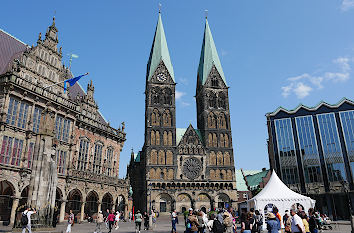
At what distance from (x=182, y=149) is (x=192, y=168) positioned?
424 cm

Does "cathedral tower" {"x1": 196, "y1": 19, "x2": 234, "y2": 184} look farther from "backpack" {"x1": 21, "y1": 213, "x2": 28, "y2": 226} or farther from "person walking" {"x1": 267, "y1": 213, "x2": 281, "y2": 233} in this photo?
"person walking" {"x1": 267, "y1": 213, "x2": 281, "y2": 233}

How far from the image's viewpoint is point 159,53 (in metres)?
63.1

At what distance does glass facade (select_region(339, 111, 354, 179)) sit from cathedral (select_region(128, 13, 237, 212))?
66.8 ft

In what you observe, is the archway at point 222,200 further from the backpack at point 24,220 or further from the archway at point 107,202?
the backpack at point 24,220

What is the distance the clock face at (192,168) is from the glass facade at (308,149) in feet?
62.1

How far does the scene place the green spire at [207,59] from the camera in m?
63.4

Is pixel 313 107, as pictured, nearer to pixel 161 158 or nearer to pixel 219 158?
pixel 219 158

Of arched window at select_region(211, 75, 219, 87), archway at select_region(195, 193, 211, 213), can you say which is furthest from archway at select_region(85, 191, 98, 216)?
arched window at select_region(211, 75, 219, 87)

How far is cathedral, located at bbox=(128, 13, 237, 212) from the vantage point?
171ft

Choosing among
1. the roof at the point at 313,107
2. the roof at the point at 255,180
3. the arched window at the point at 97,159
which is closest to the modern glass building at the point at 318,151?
the roof at the point at 313,107

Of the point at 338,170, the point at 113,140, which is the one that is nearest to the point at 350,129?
the point at 338,170

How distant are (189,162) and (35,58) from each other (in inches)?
1353

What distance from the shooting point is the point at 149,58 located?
65125 millimetres

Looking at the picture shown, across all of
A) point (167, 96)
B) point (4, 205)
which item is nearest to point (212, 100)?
point (167, 96)
